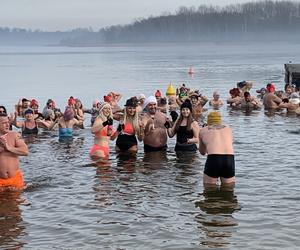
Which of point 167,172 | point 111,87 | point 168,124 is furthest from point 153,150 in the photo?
point 111,87

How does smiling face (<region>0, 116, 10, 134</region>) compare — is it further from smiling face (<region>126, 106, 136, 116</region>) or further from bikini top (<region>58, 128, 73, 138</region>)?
bikini top (<region>58, 128, 73, 138</region>)

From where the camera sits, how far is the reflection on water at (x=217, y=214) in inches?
350

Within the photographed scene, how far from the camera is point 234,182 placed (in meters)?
11.7

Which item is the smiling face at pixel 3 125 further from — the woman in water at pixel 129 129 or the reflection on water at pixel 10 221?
Result: the woman in water at pixel 129 129

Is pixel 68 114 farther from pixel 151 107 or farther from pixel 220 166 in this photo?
pixel 220 166

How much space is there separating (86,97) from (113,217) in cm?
3046

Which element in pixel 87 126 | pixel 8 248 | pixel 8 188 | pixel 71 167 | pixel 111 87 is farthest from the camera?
pixel 111 87

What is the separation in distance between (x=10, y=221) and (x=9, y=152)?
1508 millimetres

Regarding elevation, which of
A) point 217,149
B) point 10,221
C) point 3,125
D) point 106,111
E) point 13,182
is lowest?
point 10,221

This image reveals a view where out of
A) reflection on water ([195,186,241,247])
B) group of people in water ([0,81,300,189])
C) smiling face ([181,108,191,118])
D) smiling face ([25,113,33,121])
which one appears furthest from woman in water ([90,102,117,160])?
smiling face ([25,113,33,121])

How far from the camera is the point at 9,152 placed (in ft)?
35.1

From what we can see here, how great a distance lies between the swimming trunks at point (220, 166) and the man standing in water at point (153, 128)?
13.2ft

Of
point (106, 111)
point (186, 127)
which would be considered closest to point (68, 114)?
point (106, 111)

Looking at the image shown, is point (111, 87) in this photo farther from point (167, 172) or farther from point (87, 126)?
point (167, 172)
